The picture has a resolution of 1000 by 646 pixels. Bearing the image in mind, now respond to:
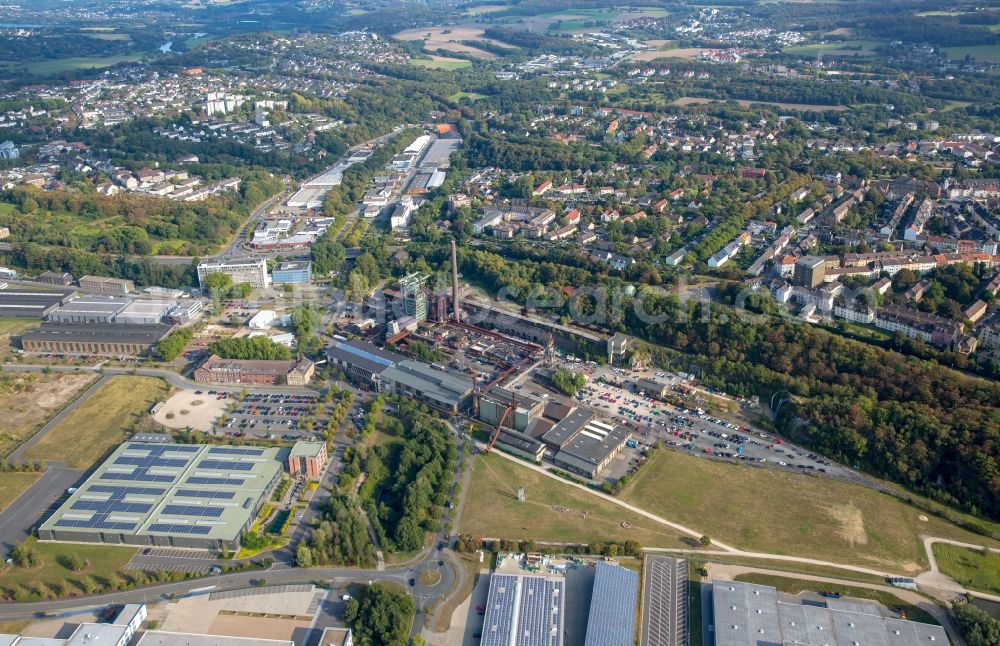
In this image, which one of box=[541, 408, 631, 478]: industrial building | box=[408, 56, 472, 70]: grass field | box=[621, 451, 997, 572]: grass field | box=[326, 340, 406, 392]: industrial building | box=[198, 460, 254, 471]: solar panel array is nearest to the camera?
box=[621, 451, 997, 572]: grass field

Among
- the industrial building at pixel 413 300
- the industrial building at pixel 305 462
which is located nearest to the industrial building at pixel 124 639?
the industrial building at pixel 305 462

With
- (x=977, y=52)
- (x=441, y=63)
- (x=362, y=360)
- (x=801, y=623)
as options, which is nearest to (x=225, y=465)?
(x=362, y=360)

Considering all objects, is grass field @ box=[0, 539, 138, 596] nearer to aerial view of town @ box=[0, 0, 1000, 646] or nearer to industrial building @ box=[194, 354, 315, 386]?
aerial view of town @ box=[0, 0, 1000, 646]

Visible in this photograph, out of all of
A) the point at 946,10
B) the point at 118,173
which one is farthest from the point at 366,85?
the point at 946,10

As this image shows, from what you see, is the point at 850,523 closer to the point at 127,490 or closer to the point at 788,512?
Result: the point at 788,512

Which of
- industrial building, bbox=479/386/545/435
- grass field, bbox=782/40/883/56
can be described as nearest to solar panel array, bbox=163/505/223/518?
industrial building, bbox=479/386/545/435

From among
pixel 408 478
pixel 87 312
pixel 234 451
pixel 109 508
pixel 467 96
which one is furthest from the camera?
pixel 467 96

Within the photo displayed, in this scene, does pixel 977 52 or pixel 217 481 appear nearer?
pixel 217 481
